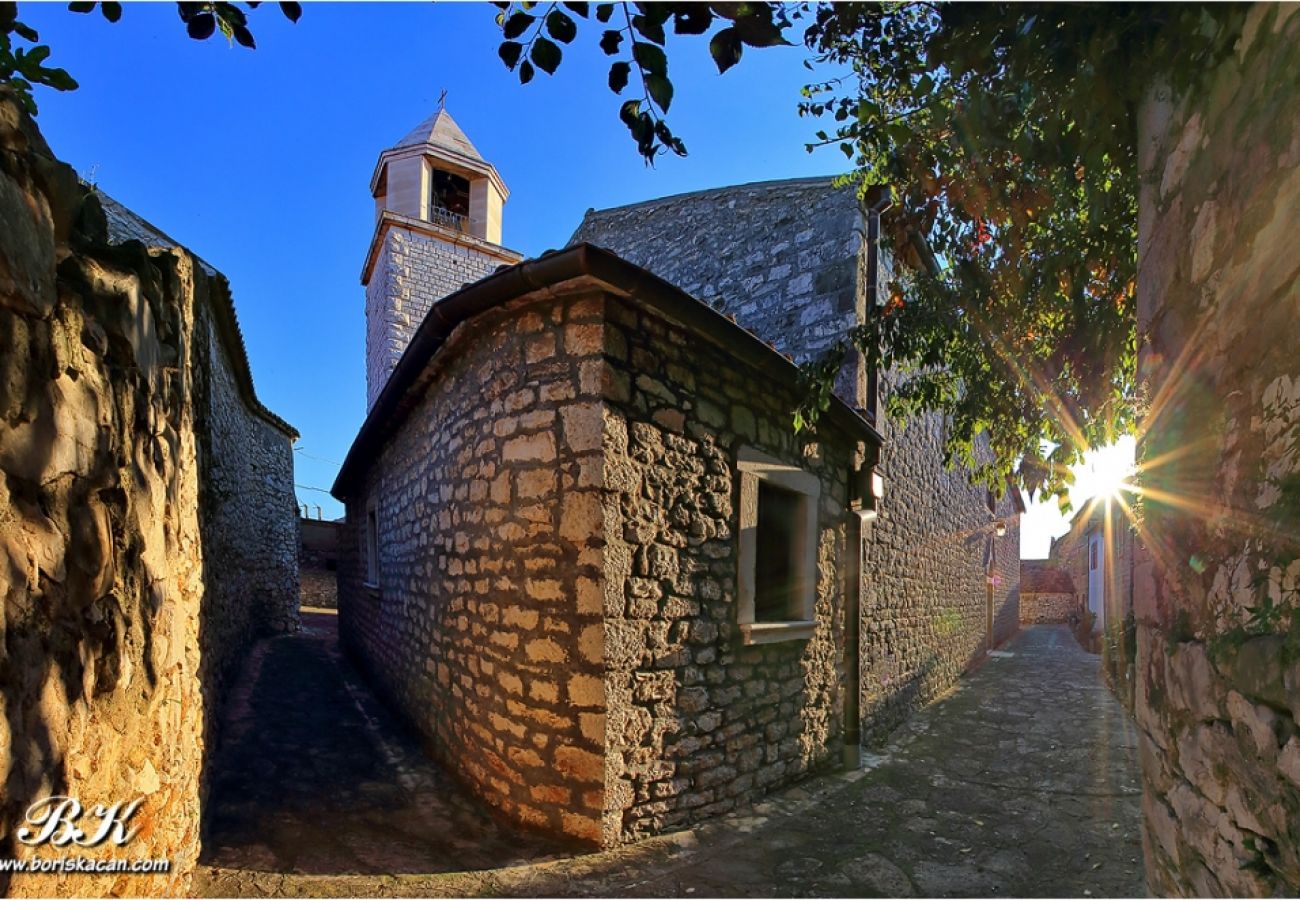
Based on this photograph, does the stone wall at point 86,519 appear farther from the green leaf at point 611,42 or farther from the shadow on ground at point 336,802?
the green leaf at point 611,42

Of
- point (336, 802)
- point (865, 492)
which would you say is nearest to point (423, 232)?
point (865, 492)

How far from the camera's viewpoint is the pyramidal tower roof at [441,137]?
15734 mm

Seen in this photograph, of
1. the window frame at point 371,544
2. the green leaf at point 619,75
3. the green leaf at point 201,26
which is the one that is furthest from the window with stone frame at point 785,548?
the window frame at point 371,544

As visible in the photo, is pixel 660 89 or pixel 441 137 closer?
pixel 660 89

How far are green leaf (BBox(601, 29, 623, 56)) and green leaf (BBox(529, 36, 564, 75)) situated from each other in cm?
14

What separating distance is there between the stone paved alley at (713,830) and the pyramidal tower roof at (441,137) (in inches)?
535

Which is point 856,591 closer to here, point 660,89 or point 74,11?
point 660,89

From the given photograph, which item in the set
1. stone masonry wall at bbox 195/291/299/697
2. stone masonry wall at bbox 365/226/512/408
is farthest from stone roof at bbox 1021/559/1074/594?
stone masonry wall at bbox 195/291/299/697

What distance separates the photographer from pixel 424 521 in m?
5.70

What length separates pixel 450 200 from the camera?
17141 millimetres

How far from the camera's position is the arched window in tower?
16516mm

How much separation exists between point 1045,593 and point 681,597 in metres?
29.2

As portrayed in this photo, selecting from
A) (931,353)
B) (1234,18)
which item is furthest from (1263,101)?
(931,353)

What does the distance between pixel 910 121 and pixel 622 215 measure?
6958 mm
